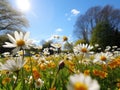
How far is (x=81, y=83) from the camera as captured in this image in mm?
490

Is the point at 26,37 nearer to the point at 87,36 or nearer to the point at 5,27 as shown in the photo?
the point at 5,27

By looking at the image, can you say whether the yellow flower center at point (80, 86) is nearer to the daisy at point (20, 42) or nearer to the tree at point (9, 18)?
the daisy at point (20, 42)

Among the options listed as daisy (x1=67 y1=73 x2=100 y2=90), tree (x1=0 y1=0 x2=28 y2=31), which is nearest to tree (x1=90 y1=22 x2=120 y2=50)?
tree (x1=0 y1=0 x2=28 y2=31)

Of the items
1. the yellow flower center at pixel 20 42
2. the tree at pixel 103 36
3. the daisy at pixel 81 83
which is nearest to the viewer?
the daisy at pixel 81 83

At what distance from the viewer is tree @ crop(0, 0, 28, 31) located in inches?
1201

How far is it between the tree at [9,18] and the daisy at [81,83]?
30.4m

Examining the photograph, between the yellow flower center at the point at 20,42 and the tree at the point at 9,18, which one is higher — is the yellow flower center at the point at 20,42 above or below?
below

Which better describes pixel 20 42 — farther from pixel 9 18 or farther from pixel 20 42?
pixel 9 18

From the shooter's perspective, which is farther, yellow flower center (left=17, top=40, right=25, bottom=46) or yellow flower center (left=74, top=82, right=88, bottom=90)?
yellow flower center (left=17, top=40, right=25, bottom=46)

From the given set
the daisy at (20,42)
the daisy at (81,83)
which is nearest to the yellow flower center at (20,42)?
the daisy at (20,42)

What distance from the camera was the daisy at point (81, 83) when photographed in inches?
18.3

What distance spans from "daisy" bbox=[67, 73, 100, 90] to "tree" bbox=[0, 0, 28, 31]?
3039 cm

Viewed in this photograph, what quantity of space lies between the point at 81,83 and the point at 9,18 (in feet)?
102

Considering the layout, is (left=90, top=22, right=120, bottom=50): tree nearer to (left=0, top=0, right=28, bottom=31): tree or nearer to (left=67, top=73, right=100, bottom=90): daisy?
(left=0, top=0, right=28, bottom=31): tree
